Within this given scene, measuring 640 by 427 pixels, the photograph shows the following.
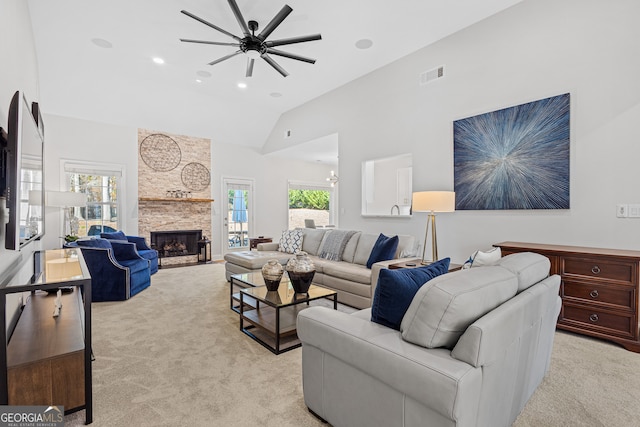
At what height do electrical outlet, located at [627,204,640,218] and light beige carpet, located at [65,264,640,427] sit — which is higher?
electrical outlet, located at [627,204,640,218]

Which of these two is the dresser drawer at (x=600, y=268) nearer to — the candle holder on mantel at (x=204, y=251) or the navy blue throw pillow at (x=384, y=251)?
the navy blue throw pillow at (x=384, y=251)

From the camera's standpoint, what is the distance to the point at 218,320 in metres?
3.24

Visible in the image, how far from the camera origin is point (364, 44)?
4414 mm

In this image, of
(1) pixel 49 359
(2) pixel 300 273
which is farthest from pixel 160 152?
(1) pixel 49 359

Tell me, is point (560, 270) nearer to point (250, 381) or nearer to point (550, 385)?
point (550, 385)

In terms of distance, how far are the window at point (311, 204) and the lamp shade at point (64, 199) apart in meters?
5.09

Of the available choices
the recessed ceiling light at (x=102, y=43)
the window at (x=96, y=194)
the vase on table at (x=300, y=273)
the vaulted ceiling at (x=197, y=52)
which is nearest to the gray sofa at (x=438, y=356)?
the vase on table at (x=300, y=273)

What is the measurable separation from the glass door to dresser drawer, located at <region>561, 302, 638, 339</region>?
22.4 feet

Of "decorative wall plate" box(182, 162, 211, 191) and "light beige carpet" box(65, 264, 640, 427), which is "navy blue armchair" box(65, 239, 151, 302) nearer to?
"light beige carpet" box(65, 264, 640, 427)

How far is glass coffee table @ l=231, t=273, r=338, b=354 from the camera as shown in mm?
2568

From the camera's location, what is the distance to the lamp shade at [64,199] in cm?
481

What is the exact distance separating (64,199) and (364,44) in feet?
17.4

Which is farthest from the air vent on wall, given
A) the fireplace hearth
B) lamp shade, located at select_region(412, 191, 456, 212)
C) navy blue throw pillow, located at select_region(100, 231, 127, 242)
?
the fireplace hearth

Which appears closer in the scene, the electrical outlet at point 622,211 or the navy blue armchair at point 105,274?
the electrical outlet at point 622,211
